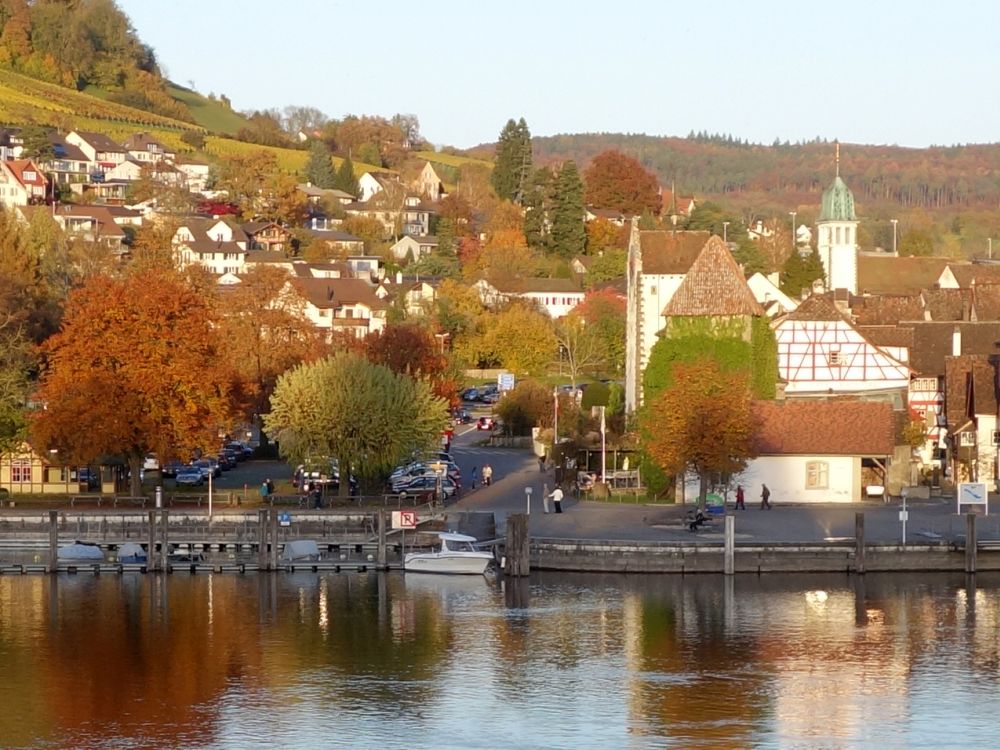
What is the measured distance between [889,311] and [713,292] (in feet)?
98.4

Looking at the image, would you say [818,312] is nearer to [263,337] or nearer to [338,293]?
[263,337]

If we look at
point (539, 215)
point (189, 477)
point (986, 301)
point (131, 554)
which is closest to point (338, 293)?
point (539, 215)

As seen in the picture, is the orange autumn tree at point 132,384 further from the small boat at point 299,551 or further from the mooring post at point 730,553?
the mooring post at point 730,553

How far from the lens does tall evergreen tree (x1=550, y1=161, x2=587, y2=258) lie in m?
157

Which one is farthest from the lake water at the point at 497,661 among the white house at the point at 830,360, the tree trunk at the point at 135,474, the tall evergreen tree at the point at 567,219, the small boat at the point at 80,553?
the tall evergreen tree at the point at 567,219

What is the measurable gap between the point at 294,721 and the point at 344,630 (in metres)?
9.72

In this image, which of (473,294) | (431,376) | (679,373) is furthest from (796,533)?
(473,294)

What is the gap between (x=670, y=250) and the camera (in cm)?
8275

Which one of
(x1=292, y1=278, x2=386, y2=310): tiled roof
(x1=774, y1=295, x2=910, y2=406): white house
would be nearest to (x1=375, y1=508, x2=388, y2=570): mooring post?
(x1=774, y1=295, x2=910, y2=406): white house

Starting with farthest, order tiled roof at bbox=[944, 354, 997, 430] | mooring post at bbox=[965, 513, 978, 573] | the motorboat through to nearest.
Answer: tiled roof at bbox=[944, 354, 997, 430] → the motorboat → mooring post at bbox=[965, 513, 978, 573]

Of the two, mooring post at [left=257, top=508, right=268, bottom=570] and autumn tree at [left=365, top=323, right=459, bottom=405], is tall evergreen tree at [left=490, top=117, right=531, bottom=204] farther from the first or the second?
mooring post at [left=257, top=508, right=268, bottom=570]

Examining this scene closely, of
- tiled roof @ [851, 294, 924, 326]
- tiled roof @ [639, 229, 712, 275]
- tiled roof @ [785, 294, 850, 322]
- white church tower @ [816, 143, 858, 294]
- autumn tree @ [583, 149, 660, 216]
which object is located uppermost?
autumn tree @ [583, 149, 660, 216]

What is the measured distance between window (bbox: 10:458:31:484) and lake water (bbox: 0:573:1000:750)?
12583 mm

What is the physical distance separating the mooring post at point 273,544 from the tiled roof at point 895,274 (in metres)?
77.7
